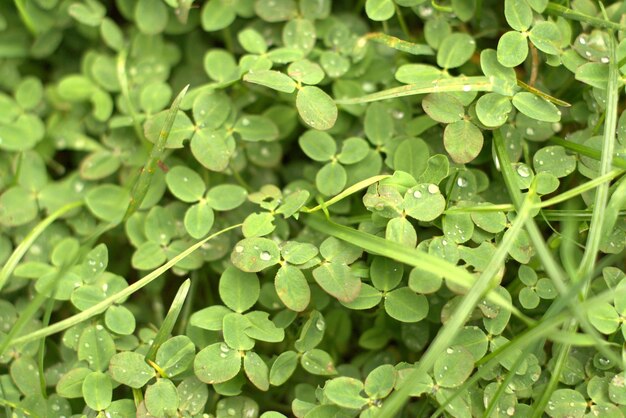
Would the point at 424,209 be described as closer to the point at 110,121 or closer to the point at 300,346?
the point at 300,346

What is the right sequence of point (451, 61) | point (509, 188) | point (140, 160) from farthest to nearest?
point (140, 160) → point (451, 61) → point (509, 188)

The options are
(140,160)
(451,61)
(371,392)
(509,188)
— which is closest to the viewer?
(371,392)

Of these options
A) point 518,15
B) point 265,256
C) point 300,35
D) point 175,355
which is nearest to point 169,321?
point 175,355

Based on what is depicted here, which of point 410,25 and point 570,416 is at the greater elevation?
point 410,25

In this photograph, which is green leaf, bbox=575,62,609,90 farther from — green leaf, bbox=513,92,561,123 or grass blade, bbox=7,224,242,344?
grass blade, bbox=7,224,242,344

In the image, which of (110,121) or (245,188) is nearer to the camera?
(245,188)

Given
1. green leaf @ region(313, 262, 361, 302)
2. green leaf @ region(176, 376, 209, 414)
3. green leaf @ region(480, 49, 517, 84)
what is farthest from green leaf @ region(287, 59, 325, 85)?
green leaf @ region(176, 376, 209, 414)

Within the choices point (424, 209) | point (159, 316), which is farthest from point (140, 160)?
point (424, 209)

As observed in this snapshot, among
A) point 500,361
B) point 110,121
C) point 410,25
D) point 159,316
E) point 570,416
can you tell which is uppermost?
point 410,25
